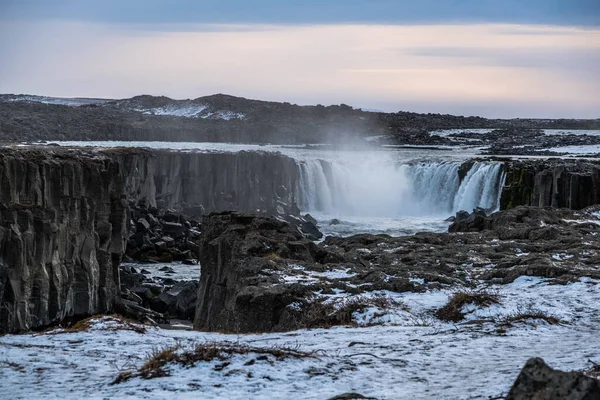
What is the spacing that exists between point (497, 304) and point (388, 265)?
22.3 ft

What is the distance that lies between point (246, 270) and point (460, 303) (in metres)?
6.77

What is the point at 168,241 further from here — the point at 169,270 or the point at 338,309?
the point at 338,309

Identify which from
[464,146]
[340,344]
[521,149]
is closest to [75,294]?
[340,344]

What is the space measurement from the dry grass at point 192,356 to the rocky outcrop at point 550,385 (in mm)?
4231

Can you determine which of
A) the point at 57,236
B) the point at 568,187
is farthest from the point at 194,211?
the point at 57,236

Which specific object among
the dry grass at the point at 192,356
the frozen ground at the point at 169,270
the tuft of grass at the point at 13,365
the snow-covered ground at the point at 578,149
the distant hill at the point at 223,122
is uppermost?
the distant hill at the point at 223,122

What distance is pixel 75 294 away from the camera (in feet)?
108

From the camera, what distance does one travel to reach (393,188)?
75875 millimetres

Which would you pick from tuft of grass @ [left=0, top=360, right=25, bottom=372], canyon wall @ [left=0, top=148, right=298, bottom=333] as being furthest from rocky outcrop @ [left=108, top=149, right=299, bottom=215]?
tuft of grass @ [left=0, top=360, right=25, bottom=372]

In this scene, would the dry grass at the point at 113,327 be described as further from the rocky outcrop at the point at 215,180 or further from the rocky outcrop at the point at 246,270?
the rocky outcrop at the point at 215,180

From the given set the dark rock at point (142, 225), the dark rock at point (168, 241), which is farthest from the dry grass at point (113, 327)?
the dark rock at point (142, 225)

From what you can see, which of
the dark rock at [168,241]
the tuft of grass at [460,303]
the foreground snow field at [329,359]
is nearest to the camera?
the foreground snow field at [329,359]

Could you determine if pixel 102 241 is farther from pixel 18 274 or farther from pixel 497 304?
pixel 497 304

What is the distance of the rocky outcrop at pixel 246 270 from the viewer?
2067 centimetres
